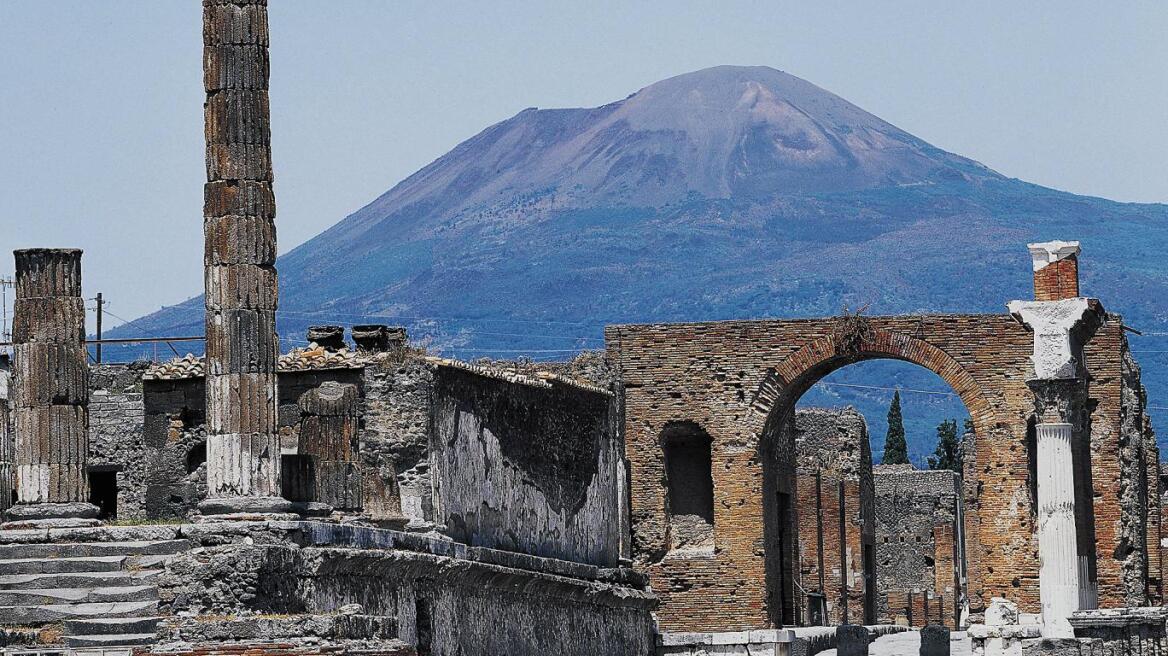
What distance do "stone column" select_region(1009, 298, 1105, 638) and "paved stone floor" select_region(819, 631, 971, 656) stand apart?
628cm

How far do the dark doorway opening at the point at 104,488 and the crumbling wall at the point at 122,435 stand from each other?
0.25ft

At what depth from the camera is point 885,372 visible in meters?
191

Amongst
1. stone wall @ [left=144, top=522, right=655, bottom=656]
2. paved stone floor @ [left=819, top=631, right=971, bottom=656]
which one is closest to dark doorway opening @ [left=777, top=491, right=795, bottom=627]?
paved stone floor @ [left=819, top=631, right=971, bottom=656]

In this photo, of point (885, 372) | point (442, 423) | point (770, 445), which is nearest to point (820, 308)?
point (885, 372)

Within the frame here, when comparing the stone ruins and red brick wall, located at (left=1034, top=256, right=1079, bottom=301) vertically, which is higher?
red brick wall, located at (left=1034, top=256, right=1079, bottom=301)

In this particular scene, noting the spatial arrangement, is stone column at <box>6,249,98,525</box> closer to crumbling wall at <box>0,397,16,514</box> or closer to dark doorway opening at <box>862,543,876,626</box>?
crumbling wall at <box>0,397,16,514</box>

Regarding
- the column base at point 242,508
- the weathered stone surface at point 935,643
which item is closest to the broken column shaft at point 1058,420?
the weathered stone surface at point 935,643

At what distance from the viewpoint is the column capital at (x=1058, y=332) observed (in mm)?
32031

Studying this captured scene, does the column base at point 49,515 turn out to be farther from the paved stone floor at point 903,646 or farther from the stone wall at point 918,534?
the stone wall at point 918,534

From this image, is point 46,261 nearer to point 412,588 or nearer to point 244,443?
point 244,443

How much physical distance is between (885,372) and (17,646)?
6841 inches

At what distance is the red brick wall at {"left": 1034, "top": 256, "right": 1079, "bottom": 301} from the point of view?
32.4 m

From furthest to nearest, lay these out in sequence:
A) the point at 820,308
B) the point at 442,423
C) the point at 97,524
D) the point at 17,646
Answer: the point at 820,308
the point at 442,423
the point at 97,524
the point at 17,646

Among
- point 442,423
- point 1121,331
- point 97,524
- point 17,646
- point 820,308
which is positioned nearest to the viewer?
point 17,646
